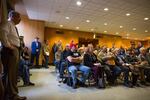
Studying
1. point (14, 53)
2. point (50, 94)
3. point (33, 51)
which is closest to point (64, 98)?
point (50, 94)

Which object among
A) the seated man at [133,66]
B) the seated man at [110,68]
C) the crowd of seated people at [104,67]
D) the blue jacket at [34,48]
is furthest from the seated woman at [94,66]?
the blue jacket at [34,48]

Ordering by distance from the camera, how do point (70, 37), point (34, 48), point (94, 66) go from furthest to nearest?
point (70, 37)
point (34, 48)
point (94, 66)

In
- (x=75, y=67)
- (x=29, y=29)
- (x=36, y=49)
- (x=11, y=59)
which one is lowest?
(x=75, y=67)

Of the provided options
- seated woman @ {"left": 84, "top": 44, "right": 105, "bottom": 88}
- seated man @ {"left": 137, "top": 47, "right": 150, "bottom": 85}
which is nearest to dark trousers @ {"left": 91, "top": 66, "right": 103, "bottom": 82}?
seated woman @ {"left": 84, "top": 44, "right": 105, "bottom": 88}

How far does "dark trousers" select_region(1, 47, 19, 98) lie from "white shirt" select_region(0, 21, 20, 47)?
0.53 ft

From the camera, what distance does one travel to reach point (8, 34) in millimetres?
2615

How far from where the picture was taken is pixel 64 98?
3346mm

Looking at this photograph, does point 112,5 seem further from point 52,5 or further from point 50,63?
point 50,63

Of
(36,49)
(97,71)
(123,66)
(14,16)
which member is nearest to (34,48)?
(36,49)

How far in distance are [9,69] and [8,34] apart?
611mm

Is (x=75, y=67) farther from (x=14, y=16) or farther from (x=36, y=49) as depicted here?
(x=36, y=49)

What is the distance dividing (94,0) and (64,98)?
362 centimetres

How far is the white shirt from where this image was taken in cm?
241

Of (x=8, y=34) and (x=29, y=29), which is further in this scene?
(x=29, y=29)
